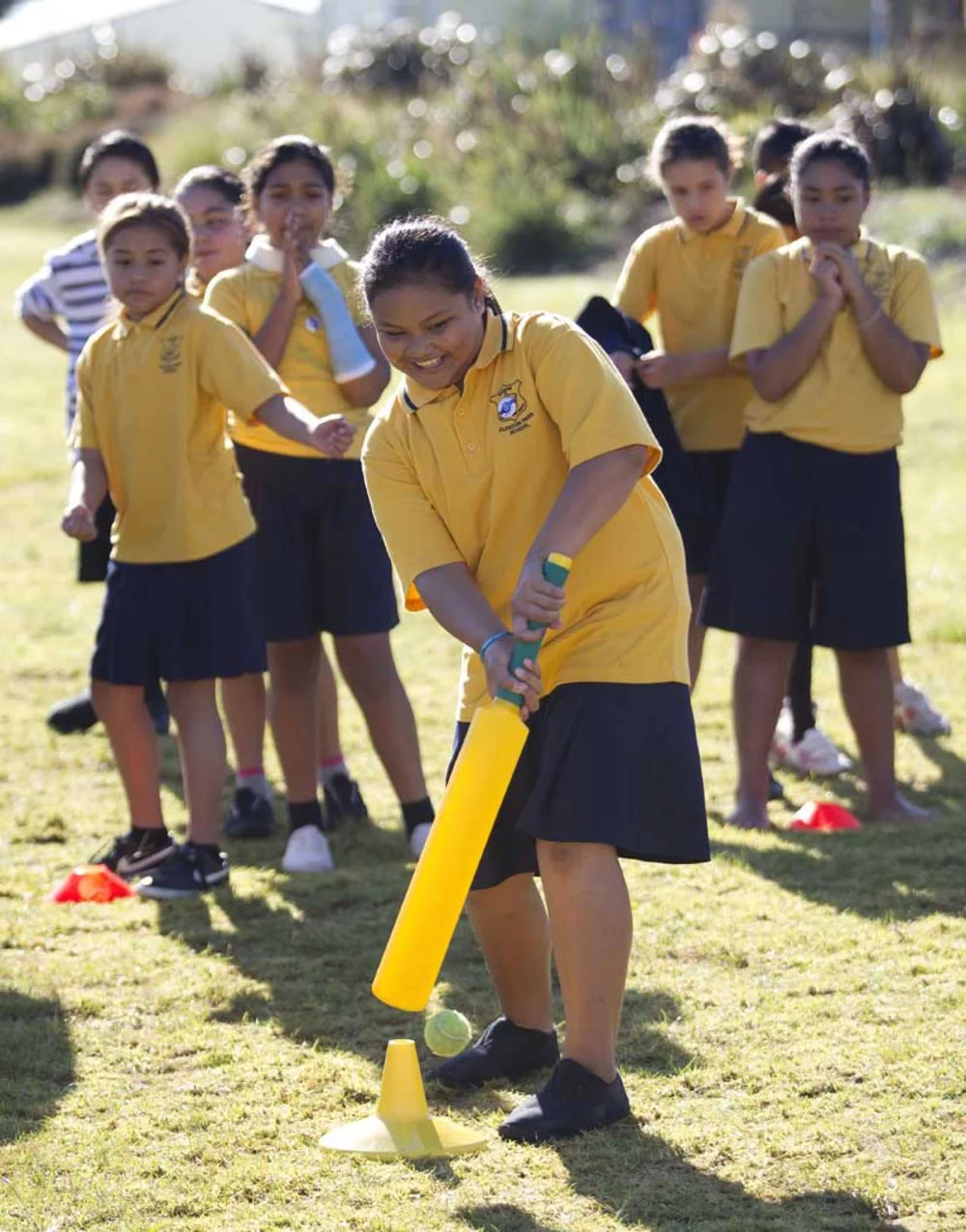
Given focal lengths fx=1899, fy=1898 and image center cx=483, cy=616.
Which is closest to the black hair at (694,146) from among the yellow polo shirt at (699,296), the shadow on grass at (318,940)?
the yellow polo shirt at (699,296)

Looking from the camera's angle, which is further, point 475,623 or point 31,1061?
point 31,1061

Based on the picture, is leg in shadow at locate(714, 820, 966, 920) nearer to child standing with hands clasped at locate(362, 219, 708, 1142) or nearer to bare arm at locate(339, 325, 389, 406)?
child standing with hands clasped at locate(362, 219, 708, 1142)

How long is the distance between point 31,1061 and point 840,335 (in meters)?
3.16

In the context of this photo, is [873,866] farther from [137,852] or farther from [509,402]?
[509,402]

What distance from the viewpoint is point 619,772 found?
146 inches

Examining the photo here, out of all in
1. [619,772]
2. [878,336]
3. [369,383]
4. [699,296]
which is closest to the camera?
[619,772]

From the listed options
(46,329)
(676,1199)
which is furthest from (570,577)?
(46,329)

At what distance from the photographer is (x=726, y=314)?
6.22 meters

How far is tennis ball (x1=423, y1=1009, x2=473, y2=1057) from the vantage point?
13.5 feet

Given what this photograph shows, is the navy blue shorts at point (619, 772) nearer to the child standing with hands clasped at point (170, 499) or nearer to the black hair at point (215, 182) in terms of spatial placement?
the child standing with hands clasped at point (170, 499)

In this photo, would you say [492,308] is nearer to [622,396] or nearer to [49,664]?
[622,396]

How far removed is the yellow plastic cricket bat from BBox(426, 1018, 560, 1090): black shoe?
46 centimetres

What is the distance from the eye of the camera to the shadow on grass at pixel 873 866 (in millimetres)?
5184

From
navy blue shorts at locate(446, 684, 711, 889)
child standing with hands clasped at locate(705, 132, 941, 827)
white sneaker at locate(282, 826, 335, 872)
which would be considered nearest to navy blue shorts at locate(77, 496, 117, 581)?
white sneaker at locate(282, 826, 335, 872)
